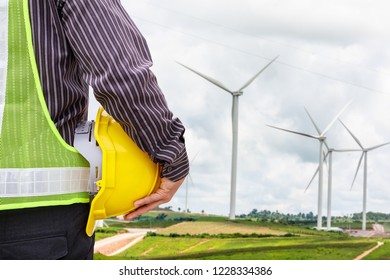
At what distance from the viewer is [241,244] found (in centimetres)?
2419

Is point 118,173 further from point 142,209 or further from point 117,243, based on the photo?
point 117,243

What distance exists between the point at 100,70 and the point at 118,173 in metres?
0.46

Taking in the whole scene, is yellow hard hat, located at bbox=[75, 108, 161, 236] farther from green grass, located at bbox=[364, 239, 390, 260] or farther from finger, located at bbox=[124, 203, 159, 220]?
green grass, located at bbox=[364, 239, 390, 260]

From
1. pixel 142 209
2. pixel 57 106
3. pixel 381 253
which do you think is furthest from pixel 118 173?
pixel 381 253

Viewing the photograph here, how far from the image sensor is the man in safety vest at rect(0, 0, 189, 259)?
2703 millimetres

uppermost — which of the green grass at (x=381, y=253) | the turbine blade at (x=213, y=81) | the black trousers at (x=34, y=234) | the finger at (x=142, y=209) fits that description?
the turbine blade at (x=213, y=81)

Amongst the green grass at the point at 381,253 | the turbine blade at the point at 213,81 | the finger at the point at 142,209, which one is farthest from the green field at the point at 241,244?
the finger at the point at 142,209

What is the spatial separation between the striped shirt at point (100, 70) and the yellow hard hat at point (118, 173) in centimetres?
8

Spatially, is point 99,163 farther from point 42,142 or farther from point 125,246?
point 125,246

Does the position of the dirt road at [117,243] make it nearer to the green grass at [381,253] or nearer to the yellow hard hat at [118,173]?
the green grass at [381,253]

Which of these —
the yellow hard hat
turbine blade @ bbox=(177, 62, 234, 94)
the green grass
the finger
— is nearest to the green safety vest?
the yellow hard hat

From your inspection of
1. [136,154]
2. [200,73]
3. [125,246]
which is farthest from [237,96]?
[136,154]

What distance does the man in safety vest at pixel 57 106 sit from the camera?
2.70 metres

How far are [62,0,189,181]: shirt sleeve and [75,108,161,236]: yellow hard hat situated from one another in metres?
0.07
